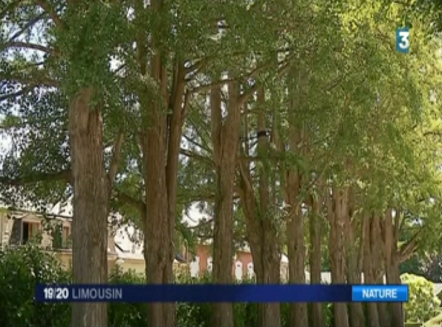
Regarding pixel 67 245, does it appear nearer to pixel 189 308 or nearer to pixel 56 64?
pixel 189 308

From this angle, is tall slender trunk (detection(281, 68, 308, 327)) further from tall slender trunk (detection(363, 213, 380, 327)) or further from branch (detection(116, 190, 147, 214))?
tall slender trunk (detection(363, 213, 380, 327))

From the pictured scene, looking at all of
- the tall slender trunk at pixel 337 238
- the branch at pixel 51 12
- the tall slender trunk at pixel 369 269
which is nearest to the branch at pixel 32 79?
the branch at pixel 51 12

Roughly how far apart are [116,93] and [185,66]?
5617 millimetres

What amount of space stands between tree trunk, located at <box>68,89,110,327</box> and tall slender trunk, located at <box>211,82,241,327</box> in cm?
663

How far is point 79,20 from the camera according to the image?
1209 centimetres

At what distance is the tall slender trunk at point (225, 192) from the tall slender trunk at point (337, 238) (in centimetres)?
889

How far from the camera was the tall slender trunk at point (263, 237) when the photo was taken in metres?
22.5

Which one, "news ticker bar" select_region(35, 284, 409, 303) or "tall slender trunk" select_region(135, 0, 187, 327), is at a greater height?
"tall slender trunk" select_region(135, 0, 187, 327)

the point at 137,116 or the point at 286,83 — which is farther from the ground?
the point at 286,83

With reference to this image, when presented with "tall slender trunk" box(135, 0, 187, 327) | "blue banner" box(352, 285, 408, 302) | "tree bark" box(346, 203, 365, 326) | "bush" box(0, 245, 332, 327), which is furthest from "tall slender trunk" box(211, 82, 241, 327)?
"tree bark" box(346, 203, 365, 326)

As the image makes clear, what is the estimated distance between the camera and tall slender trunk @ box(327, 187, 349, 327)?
29391 mm

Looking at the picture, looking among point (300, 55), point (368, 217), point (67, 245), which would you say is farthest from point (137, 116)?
point (368, 217)

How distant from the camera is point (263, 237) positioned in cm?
2262

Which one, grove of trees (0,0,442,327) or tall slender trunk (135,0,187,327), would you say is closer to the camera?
grove of trees (0,0,442,327)
